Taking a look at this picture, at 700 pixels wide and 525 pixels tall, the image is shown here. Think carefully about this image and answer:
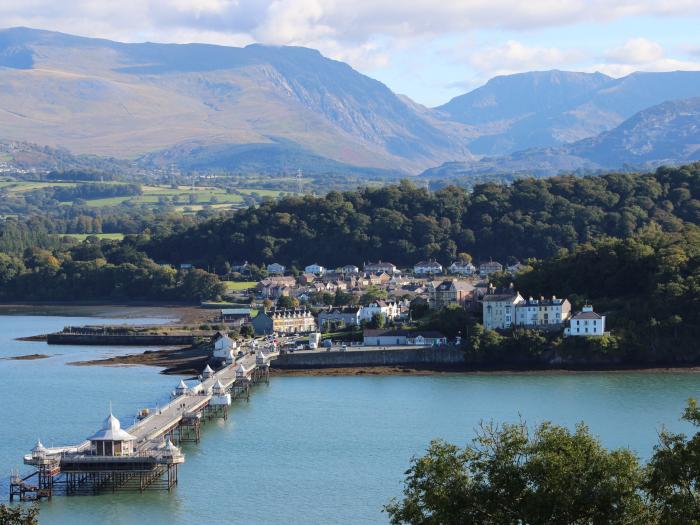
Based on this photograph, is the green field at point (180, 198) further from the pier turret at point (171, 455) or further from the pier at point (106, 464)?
the pier turret at point (171, 455)

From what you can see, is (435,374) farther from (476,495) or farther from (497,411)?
(476,495)

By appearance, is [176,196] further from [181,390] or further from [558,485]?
[558,485]

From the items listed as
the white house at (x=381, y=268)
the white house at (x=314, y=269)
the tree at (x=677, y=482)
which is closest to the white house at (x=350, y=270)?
the white house at (x=381, y=268)

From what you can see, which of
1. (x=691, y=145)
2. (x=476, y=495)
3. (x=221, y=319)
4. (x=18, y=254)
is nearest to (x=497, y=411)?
(x=476, y=495)

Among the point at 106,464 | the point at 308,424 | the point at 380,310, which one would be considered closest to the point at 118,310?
the point at 380,310

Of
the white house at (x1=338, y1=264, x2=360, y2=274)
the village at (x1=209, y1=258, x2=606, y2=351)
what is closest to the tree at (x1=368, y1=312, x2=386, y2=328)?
the village at (x1=209, y1=258, x2=606, y2=351)

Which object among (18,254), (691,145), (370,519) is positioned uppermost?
(691,145)
